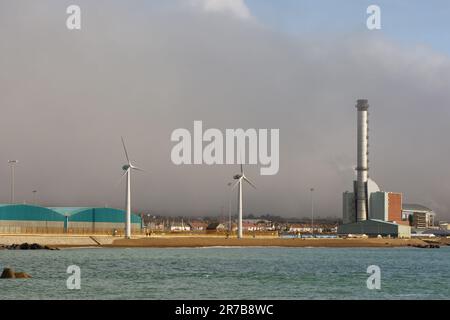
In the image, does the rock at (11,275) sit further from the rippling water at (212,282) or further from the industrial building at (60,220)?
the industrial building at (60,220)

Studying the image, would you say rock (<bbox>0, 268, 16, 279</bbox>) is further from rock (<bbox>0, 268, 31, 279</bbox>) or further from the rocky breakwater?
the rocky breakwater

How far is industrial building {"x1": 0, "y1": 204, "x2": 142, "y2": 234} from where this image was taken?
16712 centimetres

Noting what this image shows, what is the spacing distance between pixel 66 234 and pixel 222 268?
74760mm

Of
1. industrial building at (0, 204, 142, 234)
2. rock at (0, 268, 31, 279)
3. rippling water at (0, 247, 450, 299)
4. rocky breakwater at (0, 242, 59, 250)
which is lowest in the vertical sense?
rocky breakwater at (0, 242, 59, 250)

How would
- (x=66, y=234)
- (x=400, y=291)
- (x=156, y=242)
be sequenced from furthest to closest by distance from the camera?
(x=156, y=242), (x=66, y=234), (x=400, y=291)

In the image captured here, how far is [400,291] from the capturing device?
2726 inches

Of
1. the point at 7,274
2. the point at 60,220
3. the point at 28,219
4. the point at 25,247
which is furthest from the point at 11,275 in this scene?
the point at 60,220

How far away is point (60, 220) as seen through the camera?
180 meters

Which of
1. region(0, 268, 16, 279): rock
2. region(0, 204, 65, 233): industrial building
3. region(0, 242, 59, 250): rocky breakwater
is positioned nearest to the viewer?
region(0, 268, 16, 279): rock

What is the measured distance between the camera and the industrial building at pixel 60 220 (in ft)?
548

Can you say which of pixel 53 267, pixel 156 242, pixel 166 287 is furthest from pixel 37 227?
pixel 166 287

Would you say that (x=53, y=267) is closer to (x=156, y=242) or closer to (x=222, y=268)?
(x=222, y=268)

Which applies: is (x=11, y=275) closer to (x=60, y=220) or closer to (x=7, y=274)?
(x=7, y=274)

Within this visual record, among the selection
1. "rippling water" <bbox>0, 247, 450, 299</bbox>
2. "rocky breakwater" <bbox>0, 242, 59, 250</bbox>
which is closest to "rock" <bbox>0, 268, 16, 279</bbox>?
"rippling water" <bbox>0, 247, 450, 299</bbox>
